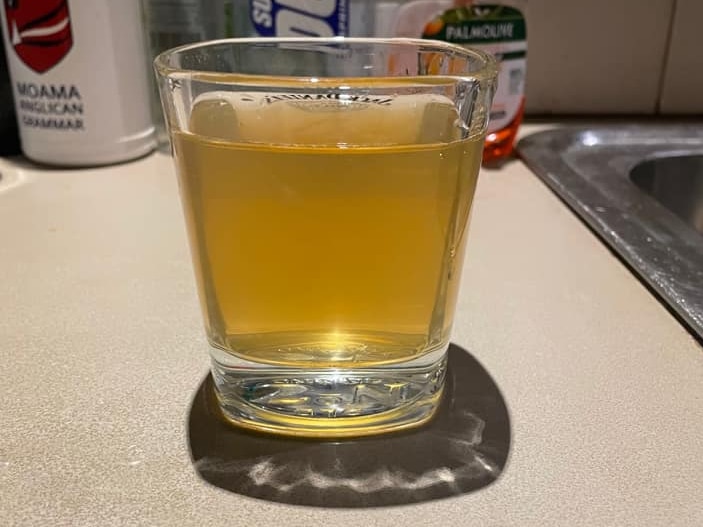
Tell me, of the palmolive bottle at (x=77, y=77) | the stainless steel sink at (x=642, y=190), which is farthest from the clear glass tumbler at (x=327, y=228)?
the palmolive bottle at (x=77, y=77)

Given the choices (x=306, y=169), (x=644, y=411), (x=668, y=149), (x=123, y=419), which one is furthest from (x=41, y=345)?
(x=668, y=149)

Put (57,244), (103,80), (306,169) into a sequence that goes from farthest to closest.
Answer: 1. (103,80)
2. (57,244)
3. (306,169)

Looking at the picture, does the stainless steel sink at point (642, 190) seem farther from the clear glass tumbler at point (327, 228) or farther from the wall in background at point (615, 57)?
the clear glass tumbler at point (327, 228)

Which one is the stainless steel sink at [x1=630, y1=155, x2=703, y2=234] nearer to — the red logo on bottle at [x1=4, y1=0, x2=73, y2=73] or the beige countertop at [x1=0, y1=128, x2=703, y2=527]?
the beige countertop at [x1=0, y1=128, x2=703, y2=527]

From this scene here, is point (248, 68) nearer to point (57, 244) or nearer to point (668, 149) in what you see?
point (57, 244)

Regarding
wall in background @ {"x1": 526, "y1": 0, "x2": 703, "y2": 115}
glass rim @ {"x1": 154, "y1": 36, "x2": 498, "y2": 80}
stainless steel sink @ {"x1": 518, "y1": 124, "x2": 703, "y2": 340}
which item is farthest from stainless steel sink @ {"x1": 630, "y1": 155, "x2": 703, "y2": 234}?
glass rim @ {"x1": 154, "y1": 36, "x2": 498, "y2": 80}

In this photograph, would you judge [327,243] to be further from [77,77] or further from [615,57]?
[615,57]

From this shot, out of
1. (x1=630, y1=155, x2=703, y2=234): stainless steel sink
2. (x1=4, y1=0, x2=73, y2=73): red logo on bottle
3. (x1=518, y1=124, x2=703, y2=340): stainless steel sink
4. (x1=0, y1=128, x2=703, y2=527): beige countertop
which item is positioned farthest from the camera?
(x1=630, y1=155, x2=703, y2=234): stainless steel sink
